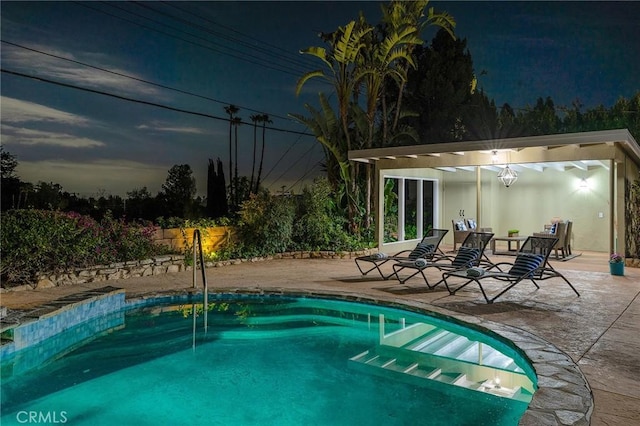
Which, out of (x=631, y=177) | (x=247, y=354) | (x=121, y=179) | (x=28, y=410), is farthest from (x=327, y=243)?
(x=121, y=179)

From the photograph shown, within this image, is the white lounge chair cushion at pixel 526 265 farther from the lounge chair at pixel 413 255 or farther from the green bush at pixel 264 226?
Answer: the green bush at pixel 264 226

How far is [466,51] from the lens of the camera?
21625mm

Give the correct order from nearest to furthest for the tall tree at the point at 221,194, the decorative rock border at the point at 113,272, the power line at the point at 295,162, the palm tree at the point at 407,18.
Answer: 1. the decorative rock border at the point at 113,272
2. the palm tree at the point at 407,18
3. the tall tree at the point at 221,194
4. the power line at the point at 295,162

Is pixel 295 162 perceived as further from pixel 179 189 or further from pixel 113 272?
pixel 113 272

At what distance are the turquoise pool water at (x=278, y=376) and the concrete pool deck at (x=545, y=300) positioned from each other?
618 mm

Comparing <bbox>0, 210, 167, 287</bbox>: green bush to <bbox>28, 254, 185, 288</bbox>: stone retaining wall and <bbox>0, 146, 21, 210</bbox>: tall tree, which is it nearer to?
<bbox>28, 254, 185, 288</bbox>: stone retaining wall

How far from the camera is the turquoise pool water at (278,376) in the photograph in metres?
4.10

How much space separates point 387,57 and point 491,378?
35.8 ft

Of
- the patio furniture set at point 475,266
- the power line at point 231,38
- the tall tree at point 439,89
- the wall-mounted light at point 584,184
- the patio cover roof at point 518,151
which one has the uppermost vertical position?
the power line at point 231,38

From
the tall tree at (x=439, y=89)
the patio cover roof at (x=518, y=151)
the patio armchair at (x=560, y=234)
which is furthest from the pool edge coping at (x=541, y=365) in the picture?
the tall tree at (x=439, y=89)

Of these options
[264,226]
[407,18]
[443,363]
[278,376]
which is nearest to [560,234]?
[264,226]

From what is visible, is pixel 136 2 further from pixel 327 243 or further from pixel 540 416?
pixel 540 416

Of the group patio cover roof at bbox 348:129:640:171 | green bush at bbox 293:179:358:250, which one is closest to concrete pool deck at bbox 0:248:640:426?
green bush at bbox 293:179:358:250

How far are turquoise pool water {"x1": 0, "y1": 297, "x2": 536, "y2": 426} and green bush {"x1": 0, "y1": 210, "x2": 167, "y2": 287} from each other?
2.55 meters
